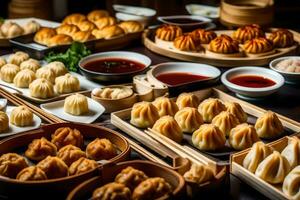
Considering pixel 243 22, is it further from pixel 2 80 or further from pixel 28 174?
pixel 28 174

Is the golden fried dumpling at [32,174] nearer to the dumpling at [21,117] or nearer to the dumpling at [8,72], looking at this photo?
the dumpling at [21,117]

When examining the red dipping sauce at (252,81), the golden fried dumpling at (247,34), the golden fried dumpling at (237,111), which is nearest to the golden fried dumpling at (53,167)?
the golden fried dumpling at (237,111)

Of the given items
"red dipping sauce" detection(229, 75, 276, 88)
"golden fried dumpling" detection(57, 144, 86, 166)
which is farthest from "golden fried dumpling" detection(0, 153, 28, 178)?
"red dipping sauce" detection(229, 75, 276, 88)

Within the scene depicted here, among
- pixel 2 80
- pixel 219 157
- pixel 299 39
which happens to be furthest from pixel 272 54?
pixel 2 80

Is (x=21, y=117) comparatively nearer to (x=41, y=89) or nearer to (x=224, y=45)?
(x=41, y=89)

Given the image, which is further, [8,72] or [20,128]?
[8,72]

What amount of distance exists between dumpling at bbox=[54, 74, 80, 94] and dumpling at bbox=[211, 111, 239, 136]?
2.90ft

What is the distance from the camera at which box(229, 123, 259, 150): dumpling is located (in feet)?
7.54

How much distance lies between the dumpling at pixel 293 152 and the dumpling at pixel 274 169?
0.18ft

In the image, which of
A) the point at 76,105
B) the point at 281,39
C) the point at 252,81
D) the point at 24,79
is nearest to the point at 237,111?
the point at 252,81

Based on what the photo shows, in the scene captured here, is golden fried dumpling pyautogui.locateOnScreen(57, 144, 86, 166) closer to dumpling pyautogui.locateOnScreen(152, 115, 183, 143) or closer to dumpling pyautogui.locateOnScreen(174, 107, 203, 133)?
dumpling pyautogui.locateOnScreen(152, 115, 183, 143)

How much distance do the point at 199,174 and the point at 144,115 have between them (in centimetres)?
64

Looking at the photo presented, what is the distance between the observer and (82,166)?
6.46 feet

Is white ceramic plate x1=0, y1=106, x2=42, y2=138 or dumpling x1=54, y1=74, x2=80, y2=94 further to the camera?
dumpling x1=54, y1=74, x2=80, y2=94
